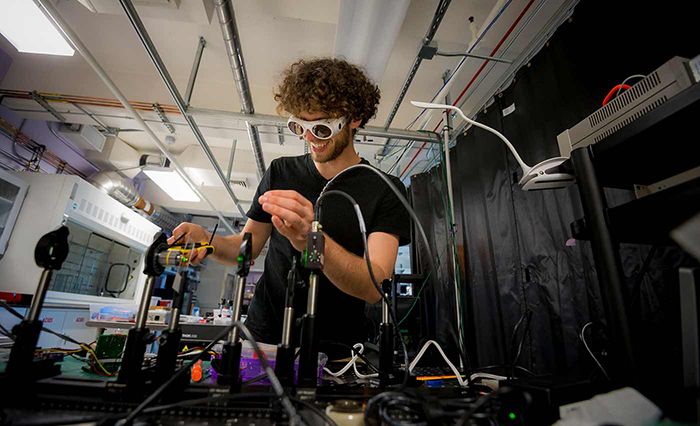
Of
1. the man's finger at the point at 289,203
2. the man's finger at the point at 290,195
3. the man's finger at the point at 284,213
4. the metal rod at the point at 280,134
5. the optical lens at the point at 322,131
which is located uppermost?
the metal rod at the point at 280,134

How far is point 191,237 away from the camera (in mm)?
835

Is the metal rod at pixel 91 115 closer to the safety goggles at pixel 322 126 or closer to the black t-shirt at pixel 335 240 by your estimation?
the black t-shirt at pixel 335 240

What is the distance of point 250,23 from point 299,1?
44cm

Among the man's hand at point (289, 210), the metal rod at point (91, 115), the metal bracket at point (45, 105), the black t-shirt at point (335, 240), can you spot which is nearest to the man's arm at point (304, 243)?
the man's hand at point (289, 210)

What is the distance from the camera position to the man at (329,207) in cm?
100

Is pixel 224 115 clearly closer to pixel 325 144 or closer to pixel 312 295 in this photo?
pixel 325 144

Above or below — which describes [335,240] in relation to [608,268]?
above

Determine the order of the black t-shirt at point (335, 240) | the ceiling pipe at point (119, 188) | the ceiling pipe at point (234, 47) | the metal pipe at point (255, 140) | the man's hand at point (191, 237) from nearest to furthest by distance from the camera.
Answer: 1. the man's hand at point (191, 237)
2. the black t-shirt at point (335, 240)
3. the ceiling pipe at point (234, 47)
4. the metal pipe at point (255, 140)
5. the ceiling pipe at point (119, 188)

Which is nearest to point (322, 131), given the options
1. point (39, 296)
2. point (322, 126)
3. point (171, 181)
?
point (322, 126)

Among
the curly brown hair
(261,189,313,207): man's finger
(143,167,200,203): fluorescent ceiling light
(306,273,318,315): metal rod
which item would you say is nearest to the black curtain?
(306,273,318,315): metal rod

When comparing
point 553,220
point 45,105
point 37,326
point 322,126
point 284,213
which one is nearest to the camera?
point 37,326

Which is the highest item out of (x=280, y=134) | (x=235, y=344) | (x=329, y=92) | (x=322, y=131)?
(x=280, y=134)

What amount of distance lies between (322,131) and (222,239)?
510 mm

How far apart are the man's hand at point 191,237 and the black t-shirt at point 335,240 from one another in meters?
0.33
